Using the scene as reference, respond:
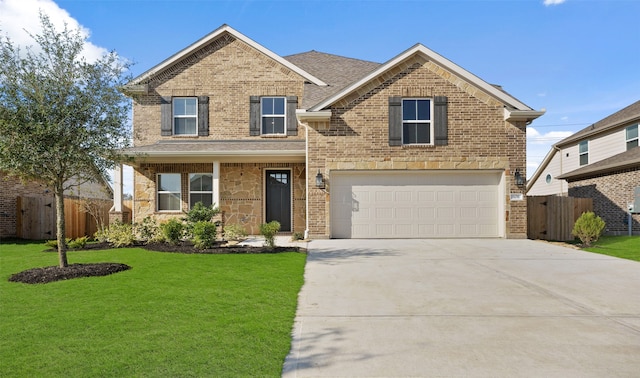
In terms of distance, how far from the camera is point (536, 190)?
89.0 ft

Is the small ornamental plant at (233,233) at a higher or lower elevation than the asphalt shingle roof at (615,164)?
lower

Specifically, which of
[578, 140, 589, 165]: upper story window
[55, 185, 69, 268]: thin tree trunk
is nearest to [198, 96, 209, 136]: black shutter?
[55, 185, 69, 268]: thin tree trunk

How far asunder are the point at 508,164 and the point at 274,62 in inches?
375

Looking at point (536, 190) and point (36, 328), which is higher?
point (536, 190)

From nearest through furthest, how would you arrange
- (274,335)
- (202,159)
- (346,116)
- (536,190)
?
1. (274,335)
2. (346,116)
3. (202,159)
4. (536,190)

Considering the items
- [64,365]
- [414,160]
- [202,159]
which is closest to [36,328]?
[64,365]

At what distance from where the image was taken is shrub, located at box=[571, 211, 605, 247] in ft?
38.8

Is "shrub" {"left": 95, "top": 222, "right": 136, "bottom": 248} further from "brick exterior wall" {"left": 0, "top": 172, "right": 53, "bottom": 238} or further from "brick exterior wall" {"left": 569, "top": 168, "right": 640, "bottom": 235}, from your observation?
"brick exterior wall" {"left": 569, "top": 168, "right": 640, "bottom": 235}

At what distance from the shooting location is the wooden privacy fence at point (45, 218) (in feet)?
48.9

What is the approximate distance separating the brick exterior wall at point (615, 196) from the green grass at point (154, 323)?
54.1 ft

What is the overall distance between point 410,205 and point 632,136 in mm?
13646

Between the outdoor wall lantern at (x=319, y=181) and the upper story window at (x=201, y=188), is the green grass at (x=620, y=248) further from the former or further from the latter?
the upper story window at (x=201, y=188)

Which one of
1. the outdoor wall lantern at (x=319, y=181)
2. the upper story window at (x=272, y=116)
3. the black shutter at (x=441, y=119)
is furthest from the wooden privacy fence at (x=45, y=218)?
the black shutter at (x=441, y=119)

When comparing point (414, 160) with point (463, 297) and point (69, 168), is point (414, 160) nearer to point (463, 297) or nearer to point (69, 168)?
point (463, 297)
